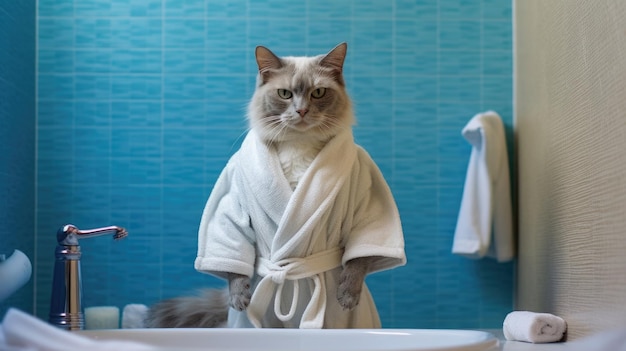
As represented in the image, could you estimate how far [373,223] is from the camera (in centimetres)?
180

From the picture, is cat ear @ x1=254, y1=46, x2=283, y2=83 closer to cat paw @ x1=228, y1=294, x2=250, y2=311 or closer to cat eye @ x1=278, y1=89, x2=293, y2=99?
cat eye @ x1=278, y1=89, x2=293, y2=99

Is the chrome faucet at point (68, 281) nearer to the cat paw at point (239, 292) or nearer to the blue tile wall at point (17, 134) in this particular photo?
the cat paw at point (239, 292)

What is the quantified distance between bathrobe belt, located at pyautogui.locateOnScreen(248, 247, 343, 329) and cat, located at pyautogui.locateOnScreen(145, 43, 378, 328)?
0.03 meters

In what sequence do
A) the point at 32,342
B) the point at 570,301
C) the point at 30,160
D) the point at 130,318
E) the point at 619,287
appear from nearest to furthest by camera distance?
the point at 32,342 < the point at 619,287 < the point at 570,301 < the point at 130,318 < the point at 30,160

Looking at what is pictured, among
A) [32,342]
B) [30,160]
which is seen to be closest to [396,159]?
[30,160]

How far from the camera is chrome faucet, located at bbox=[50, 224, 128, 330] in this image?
164 centimetres

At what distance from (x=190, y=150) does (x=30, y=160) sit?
441 millimetres

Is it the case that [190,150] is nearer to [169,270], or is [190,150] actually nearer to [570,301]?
[169,270]

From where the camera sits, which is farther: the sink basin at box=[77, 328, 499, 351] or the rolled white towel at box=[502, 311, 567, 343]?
the rolled white towel at box=[502, 311, 567, 343]

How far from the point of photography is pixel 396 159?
243cm

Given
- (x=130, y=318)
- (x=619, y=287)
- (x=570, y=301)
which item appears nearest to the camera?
(x=619, y=287)

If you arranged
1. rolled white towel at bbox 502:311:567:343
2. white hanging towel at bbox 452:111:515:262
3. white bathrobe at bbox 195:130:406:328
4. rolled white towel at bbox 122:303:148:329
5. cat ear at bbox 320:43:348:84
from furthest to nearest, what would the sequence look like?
white hanging towel at bbox 452:111:515:262 → rolled white towel at bbox 122:303:148:329 → cat ear at bbox 320:43:348:84 → white bathrobe at bbox 195:130:406:328 → rolled white towel at bbox 502:311:567:343

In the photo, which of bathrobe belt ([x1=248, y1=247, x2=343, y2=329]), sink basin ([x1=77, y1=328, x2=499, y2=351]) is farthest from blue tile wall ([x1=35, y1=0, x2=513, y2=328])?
sink basin ([x1=77, y1=328, x2=499, y2=351])

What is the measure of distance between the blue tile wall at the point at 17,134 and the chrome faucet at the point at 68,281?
478 millimetres
